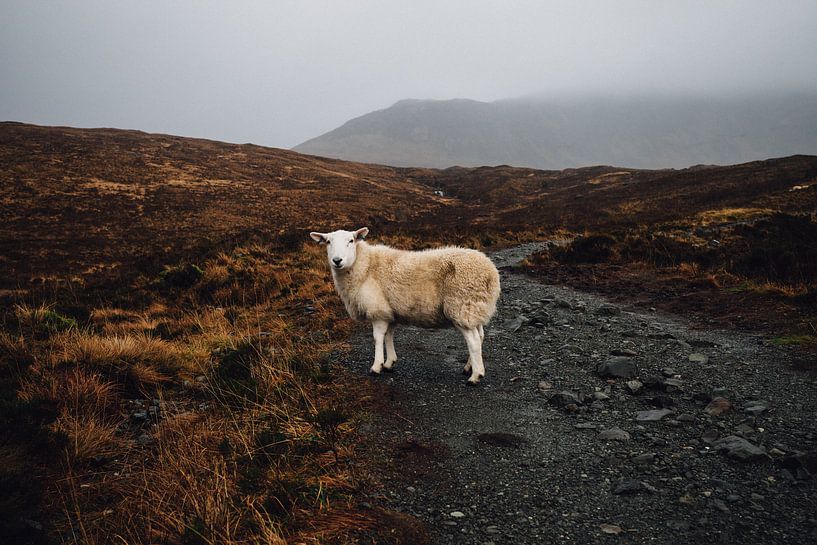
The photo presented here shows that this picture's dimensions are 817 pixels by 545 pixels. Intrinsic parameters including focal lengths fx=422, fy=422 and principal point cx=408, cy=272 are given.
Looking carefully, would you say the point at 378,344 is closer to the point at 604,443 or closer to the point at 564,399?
the point at 564,399

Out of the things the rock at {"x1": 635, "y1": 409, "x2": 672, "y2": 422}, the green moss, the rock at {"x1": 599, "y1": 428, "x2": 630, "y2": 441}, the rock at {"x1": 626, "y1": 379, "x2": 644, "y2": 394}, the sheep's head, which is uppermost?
the sheep's head

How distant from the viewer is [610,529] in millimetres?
3467

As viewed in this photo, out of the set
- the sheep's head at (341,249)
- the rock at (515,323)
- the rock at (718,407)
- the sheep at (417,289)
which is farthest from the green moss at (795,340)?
the sheep's head at (341,249)

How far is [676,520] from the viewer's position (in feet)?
11.5

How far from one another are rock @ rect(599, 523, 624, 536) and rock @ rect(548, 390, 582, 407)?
2.30 m

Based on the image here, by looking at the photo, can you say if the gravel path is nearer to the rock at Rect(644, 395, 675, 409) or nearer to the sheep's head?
the rock at Rect(644, 395, 675, 409)

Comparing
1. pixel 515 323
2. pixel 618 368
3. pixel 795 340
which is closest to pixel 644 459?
pixel 618 368

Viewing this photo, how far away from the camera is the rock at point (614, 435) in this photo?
15.8 ft

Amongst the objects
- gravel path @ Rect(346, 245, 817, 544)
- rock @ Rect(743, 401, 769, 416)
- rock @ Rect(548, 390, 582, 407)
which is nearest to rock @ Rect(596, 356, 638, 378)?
gravel path @ Rect(346, 245, 817, 544)

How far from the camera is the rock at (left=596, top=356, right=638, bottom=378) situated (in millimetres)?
6512

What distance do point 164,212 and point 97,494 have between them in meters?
42.7

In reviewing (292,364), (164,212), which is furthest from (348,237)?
(164,212)

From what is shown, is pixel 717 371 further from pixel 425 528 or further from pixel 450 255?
pixel 425 528

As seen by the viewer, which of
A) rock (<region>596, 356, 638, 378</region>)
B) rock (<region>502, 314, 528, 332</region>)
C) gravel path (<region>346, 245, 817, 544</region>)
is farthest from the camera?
rock (<region>502, 314, 528, 332</region>)
